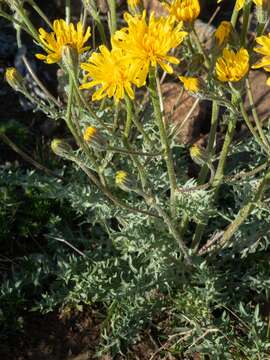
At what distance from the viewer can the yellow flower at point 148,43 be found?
1845mm

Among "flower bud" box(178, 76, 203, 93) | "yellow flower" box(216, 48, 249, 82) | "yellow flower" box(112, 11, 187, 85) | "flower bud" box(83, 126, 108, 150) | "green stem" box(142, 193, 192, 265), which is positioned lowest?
"green stem" box(142, 193, 192, 265)

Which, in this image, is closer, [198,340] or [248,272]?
[198,340]

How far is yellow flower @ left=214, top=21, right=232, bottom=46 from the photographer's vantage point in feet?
6.46

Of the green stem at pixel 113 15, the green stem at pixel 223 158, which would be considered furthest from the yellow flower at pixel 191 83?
the green stem at pixel 113 15

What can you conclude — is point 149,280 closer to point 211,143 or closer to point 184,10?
point 211,143

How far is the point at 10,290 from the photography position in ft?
9.66

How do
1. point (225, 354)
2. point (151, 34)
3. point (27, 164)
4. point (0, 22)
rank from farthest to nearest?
point (0, 22) < point (27, 164) < point (225, 354) < point (151, 34)

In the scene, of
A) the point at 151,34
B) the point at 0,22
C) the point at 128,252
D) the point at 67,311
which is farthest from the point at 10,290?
the point at 0,22

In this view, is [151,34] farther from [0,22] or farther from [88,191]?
[0,22]

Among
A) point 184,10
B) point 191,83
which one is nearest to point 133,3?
point 184,10

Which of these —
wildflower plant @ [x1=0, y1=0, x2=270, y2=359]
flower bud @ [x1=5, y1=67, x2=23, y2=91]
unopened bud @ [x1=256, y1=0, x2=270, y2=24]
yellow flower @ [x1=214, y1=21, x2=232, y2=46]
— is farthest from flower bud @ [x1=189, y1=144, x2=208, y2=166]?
flower bud @ [x1=5, y1=67, x2=23, y2=91]

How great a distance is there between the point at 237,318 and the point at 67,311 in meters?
0.95

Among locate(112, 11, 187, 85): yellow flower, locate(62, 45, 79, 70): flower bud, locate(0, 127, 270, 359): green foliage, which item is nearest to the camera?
locate(112, 11, 187, 85): yellow flower

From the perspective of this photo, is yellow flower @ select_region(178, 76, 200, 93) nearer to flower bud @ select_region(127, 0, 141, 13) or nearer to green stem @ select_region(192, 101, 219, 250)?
green stem @ select_region(192, 101, 219, 250)
